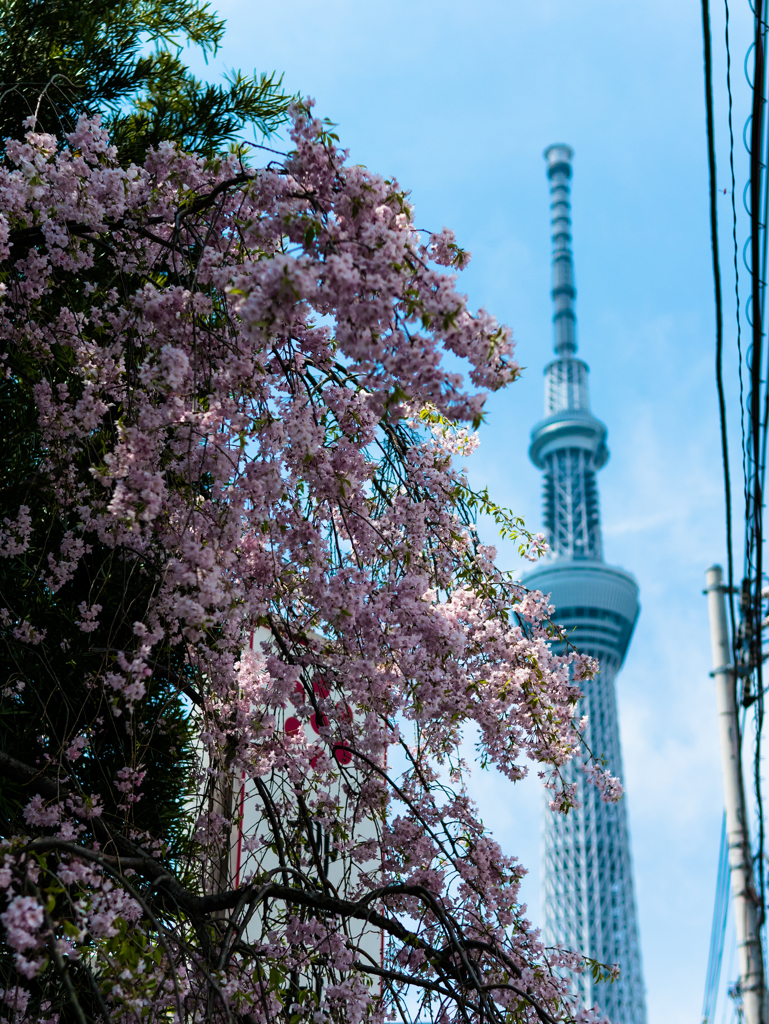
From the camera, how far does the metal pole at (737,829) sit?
7219 mm

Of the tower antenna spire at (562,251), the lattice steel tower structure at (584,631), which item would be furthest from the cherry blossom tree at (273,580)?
the tower antenna spire at (562,251)

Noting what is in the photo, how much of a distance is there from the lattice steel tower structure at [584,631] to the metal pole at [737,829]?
144 ft

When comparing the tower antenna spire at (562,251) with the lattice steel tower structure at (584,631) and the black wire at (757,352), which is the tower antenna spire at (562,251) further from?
the black wire at (757,352)

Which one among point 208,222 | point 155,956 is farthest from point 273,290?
point 155,956

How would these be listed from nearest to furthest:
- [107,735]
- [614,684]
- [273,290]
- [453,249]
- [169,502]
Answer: [273,290] → [453,249] → [169,502] → [107,735] → [614,684]

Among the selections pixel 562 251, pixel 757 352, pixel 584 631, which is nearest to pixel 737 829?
pixel 757 352

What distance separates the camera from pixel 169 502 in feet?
13.8

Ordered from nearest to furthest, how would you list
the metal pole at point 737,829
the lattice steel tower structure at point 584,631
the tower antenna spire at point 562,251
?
the metal pole at point 737,829
the lattice steel tower structure at point 584,631
the tower antenna spire at point 562,251

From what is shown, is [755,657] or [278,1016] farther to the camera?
[755,657]

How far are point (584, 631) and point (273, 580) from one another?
263 ft

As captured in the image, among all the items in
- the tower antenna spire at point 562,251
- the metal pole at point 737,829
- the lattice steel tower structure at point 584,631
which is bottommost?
the metal pole at point 737,829

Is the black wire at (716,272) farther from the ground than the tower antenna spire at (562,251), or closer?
closer

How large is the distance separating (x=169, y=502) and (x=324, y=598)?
2.47 feet

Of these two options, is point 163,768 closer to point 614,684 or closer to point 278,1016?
point 278,1016
